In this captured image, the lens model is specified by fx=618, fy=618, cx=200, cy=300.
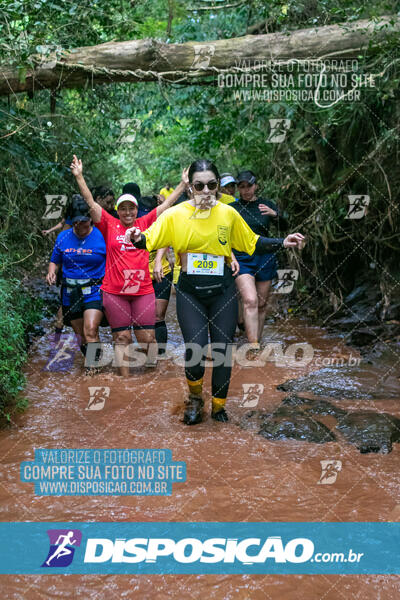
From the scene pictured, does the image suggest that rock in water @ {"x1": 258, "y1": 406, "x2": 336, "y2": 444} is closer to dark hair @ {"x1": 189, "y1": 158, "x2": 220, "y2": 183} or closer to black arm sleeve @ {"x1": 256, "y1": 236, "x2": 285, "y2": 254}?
black arm sleeve @ {"x1": 256, "y1": 236, "x2": 285, "y2": 254}

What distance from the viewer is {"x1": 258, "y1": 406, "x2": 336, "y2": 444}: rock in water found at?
4.40 meters

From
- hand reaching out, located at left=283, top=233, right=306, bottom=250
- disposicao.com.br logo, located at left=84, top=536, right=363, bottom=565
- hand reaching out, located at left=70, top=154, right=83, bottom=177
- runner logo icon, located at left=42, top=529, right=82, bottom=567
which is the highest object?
hand reaching out, located at left=70, top=154, right=83, bottom=177

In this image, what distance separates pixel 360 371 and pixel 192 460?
2.71m

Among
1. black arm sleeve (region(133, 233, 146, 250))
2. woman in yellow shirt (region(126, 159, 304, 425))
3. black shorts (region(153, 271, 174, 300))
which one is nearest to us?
black arm sleeve (region(133, 233, 146, 250))

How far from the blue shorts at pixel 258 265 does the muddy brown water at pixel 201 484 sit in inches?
58.3

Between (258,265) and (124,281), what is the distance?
5.48 feet

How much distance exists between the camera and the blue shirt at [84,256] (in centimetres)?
608

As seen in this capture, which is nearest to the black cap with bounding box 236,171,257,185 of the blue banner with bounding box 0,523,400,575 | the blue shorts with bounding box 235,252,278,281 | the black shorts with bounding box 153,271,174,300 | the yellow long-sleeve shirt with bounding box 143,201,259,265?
the blue shorts with bounding box 235,252,278,281

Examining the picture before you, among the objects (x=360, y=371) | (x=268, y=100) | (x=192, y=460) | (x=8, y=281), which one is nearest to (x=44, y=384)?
(x=8, y=281)

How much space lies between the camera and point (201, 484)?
372cm

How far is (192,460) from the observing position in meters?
4.06

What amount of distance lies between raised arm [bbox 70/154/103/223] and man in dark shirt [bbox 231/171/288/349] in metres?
1.65

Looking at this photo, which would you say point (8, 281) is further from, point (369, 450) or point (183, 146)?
point (183, 146)

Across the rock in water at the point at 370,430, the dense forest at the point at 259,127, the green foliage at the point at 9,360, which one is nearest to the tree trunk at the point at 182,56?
the dense forest at the point at 259,127
